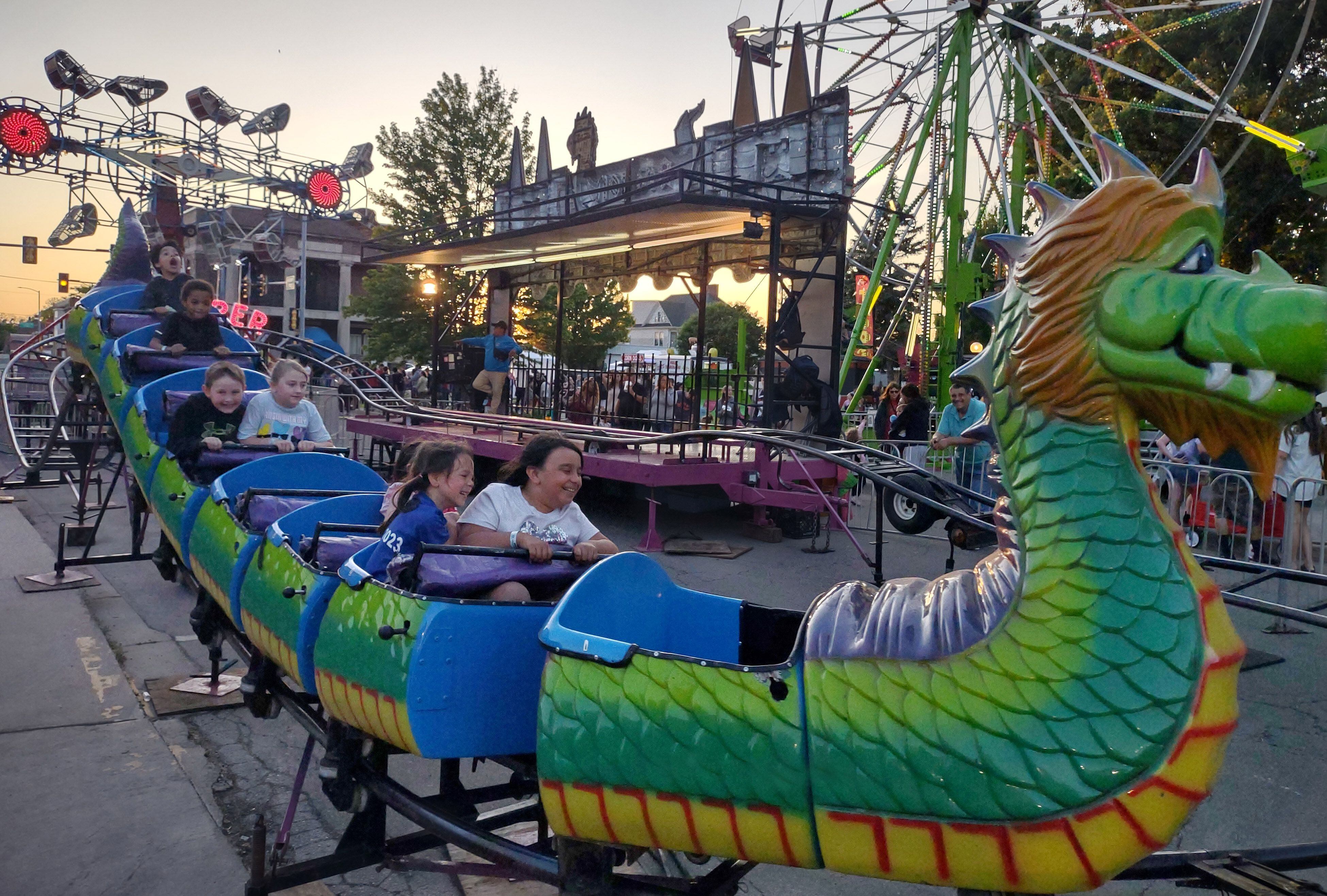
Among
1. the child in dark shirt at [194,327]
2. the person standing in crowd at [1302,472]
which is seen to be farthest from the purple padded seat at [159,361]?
the person standing in crowd at [1302,472]

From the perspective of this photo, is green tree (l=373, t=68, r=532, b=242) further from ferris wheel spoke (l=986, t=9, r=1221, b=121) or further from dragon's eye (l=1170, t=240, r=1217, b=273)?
dragon's eye (l=1170, t=240, r=1217, b=273)

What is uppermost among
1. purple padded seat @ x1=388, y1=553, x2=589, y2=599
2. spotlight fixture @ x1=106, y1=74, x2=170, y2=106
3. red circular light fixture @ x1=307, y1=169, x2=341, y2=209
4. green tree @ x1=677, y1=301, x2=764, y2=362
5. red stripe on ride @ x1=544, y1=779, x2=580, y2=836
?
spotlight fixture @ x1=106, y1=74, x2=170, y2=106

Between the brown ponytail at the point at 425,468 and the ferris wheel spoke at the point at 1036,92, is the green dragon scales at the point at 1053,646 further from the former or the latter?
the ferris wheel spoke at the point at 1036,92

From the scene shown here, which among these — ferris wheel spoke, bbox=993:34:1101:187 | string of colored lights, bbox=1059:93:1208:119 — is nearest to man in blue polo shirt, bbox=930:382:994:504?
ferris wheel spoke, bbox=993:34:1101:187

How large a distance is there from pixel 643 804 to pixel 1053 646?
830mm

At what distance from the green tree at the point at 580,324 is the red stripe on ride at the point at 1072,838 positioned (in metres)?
21.9

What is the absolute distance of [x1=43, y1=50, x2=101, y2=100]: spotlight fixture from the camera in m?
25.3

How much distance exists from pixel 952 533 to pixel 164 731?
3855 millimetres

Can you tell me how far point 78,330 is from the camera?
23.1 ft

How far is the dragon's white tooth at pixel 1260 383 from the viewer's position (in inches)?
53.0

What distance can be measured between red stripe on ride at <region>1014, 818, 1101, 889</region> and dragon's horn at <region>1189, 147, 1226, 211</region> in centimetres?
101

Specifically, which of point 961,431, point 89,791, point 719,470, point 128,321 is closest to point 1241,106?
point 961,431

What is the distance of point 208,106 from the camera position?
2806 centimetres

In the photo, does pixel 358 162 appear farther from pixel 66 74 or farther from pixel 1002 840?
pixel 1002 840
